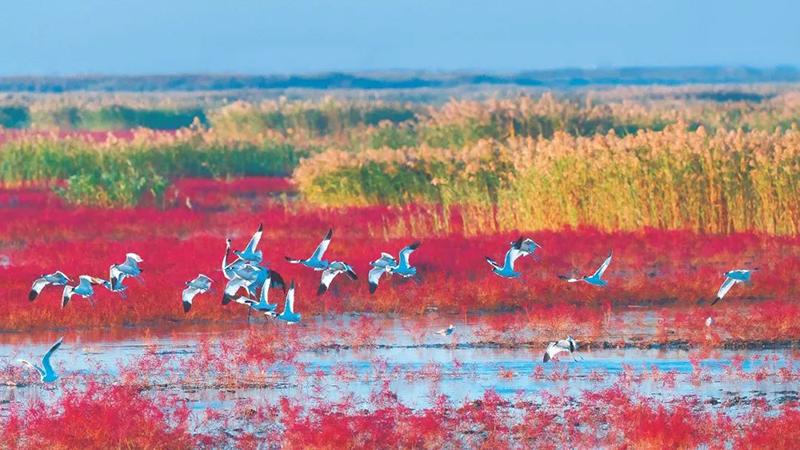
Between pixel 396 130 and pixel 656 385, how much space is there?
30538mm

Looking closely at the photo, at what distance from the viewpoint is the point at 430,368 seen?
1466 centimetres

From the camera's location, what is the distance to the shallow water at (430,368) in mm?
13641

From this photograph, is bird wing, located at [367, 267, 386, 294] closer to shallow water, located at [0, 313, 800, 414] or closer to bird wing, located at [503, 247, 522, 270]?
shallow water, located at [0, 313, 800, 414]

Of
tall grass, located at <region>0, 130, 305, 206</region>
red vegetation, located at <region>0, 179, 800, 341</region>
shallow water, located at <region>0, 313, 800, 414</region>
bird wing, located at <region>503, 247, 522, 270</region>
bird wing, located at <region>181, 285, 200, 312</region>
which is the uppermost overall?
bird wing, located at <region>503, 247, 522, 270</region>

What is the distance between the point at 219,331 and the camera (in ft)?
57.8

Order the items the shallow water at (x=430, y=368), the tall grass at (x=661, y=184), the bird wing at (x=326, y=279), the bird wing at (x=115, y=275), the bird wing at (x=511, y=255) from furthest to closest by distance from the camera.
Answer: the tall grass at (x=661, y=184) → the bird wing at (x=115, y=275) → the bird wing at (x=511, y=255) → the bird wing at (x=326, y=279) → the shallow water at (x=430, y=368)

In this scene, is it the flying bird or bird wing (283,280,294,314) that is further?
the flying bird

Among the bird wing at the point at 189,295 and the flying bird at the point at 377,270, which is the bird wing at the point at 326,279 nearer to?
the flying bird at the point at 377,270

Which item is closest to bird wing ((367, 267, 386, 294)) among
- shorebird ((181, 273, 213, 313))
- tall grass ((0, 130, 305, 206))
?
shorebird ((181, 273, 213, 313))

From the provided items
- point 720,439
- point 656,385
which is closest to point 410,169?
point 656,385

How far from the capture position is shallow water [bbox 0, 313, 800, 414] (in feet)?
44.8

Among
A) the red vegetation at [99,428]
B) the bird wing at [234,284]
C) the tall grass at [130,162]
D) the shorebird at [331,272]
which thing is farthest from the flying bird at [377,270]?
the tall grass at [130,162]

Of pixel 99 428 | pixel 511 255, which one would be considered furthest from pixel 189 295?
pixel 99 428

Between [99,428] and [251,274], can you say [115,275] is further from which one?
[99,428]
